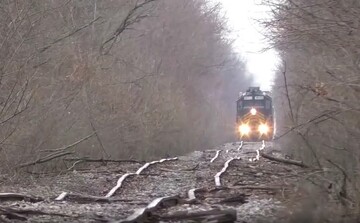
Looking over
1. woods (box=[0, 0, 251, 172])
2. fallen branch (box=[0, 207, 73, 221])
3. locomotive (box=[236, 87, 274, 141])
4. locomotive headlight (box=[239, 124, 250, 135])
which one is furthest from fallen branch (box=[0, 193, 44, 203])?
locomotive headlight (box=[239, 124, 250, 135])

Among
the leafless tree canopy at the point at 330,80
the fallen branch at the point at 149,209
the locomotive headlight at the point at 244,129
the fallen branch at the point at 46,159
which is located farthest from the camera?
the locomotive headlight at the point at 244,129

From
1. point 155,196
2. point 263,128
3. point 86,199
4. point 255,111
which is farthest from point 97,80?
point 263,128

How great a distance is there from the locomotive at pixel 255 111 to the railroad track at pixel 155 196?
2524 centimetres

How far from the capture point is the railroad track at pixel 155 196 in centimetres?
918

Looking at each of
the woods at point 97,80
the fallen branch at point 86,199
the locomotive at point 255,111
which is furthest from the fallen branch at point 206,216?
the locomotive at point 255,111

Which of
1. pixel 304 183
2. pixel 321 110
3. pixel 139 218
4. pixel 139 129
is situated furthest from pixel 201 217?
pixel 139 129

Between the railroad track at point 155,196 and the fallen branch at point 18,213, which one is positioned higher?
the fallen branch at point 18,213

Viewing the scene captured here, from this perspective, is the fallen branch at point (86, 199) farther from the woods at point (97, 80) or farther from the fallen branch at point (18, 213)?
the woods at point (97, 80)

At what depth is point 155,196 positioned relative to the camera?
1367 cm

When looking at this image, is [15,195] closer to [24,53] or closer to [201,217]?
[201,217]

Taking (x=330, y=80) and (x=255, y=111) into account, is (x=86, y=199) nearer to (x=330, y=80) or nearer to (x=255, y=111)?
(x=330, y=80)

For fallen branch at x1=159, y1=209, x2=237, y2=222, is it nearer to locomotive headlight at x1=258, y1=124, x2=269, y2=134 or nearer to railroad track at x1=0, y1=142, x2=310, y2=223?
railroad track at x1=0, y1=142, x2=310, y2=223

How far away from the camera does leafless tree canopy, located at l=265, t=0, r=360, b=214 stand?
11.9m

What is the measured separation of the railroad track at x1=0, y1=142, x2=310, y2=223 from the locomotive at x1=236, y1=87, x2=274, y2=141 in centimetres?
2524
